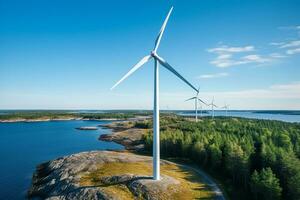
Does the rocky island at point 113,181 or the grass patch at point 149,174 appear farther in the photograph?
the rocky island at point 113,181

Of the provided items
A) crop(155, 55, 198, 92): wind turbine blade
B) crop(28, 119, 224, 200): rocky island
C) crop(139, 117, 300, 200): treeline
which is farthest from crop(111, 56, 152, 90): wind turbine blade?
crop(139, 117, 300, 200): treeline

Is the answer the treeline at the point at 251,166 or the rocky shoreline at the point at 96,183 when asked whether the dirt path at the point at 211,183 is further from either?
the treeline at the point at 251,166

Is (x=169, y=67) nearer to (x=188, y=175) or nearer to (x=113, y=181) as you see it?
(x=113, y=181)

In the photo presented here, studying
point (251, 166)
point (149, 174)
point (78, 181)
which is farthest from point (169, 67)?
point (251, 166)

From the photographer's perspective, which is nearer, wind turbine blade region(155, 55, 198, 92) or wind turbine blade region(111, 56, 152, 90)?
wind turbine blade region(111, 56, 152, 90)

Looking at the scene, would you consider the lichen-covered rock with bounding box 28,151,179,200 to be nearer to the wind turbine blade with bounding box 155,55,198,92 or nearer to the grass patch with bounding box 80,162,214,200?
the grass patch with bounding box 80,162,214,200

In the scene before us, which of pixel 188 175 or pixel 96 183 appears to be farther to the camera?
pixel 188 175

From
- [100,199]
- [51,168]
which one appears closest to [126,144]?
[51,168]

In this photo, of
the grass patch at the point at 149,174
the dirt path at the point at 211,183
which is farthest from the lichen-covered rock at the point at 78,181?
the dirt path at the point at 211,183

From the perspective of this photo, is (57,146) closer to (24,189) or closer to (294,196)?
(24,189)

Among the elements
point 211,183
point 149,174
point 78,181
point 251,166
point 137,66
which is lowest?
point 211,183

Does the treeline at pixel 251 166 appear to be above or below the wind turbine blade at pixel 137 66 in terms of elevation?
below
